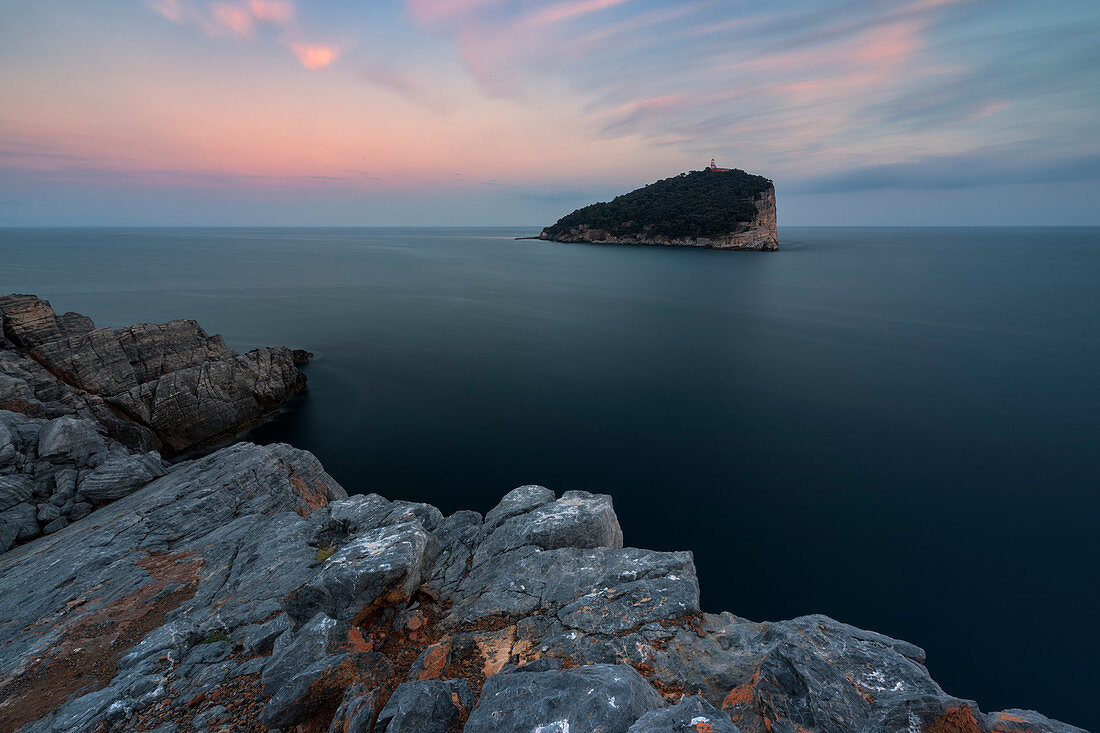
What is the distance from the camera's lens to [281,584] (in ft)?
32.9

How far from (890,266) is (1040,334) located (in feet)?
249

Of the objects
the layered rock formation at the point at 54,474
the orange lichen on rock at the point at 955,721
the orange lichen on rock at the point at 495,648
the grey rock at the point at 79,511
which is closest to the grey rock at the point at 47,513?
the layered rock formation at the point at 54,474

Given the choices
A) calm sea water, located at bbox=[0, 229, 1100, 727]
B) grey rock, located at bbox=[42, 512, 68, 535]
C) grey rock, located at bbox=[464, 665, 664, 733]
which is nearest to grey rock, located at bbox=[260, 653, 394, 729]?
grey rock, located at bbox=[464, 665, 664, 733]

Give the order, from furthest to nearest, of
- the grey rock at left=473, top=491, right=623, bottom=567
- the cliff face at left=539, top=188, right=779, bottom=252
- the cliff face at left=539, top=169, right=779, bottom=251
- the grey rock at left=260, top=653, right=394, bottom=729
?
the cliff face at left=539, top=169, right=779, bottom=251 < the cliff face at left=539, top=188, right=779, bottom=252 < the grey rock at left=473, top=491, right=623, bottom=567 < the grey rock at left=260, top=653, right=394, bottom=729

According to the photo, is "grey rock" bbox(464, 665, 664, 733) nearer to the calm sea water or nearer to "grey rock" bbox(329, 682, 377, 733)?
"grey rock" bbox(329, 682, 377, 733)

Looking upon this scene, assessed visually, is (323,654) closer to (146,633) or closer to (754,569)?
(146,633)

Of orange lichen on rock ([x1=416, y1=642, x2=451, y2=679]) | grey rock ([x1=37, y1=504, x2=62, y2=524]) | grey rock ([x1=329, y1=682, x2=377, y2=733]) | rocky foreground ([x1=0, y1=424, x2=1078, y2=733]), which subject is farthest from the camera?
grey rock ([x1=37, y1=504, x2=62, y2=524])

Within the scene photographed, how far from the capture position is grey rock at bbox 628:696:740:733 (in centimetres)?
433

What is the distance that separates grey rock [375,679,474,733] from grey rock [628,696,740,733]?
230 cm

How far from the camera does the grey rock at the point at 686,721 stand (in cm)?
433

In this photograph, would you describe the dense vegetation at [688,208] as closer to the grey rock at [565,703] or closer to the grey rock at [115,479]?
the grey rock at [115,479]

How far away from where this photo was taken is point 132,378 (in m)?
24.6

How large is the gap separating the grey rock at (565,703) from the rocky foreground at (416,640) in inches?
0.9

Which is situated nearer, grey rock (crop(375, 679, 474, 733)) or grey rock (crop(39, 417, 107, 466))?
grey rock (crop(375, 679, 474, 733))
